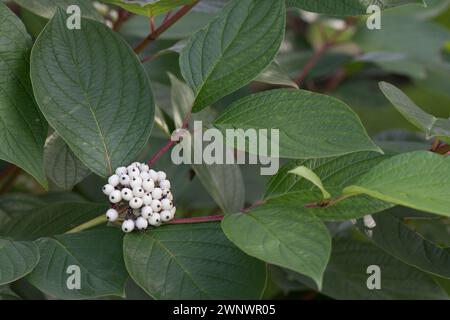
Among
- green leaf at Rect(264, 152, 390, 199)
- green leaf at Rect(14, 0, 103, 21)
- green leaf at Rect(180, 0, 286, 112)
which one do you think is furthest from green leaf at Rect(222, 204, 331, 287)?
green leaf at Rect(14, 0, 103, 21)

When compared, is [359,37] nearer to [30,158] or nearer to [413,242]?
[413,242]

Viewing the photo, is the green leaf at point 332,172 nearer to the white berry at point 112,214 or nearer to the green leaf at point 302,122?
the green leaf at point 302,122

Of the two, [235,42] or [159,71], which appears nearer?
[235,42]

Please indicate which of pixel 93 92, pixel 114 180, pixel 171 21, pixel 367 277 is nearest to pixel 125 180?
pixel 114 180

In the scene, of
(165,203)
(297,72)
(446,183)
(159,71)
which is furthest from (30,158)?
(297,72)

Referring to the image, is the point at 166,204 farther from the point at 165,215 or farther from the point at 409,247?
the point at 409,247

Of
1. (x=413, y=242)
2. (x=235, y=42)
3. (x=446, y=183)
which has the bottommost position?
(x=413, y=242)
